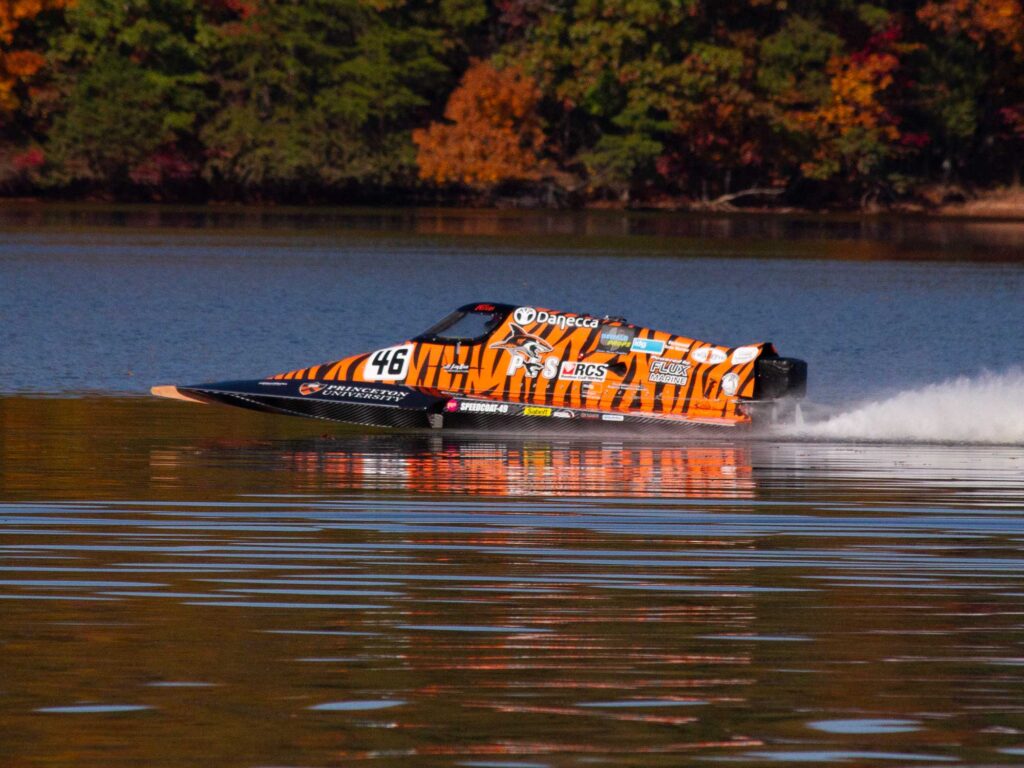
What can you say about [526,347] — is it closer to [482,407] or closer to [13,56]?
[482,407]

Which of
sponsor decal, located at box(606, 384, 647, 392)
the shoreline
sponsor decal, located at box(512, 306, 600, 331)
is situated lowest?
the shoreline

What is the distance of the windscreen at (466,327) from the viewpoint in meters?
23.5

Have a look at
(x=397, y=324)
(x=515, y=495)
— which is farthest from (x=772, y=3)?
(x=515, y=495)

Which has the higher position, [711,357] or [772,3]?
[772,3]

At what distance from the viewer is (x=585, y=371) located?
23.0 m

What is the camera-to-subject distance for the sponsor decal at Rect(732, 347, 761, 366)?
73.9 ft

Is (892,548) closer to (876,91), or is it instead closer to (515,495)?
(515,495)

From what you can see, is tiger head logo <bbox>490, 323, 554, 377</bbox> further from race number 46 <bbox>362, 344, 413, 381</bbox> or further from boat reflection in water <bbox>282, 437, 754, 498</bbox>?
boat reflection in water <bbox>282, 437, 754, 498</bbox>

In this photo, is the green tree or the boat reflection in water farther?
the green tree

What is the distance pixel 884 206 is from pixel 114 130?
3580 cm

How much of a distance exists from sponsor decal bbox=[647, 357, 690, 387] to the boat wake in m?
1.19

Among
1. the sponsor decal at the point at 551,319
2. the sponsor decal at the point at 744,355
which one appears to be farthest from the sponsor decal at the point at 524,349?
the sponsor decal at the point at 744,355

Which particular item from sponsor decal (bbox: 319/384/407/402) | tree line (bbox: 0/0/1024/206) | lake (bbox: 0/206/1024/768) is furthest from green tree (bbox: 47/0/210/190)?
sponsor decal (bbox: 319/384/407/402)

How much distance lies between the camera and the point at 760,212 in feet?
330
